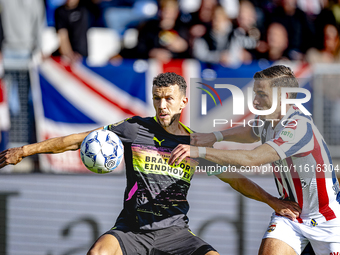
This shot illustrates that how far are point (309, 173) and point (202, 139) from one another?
125 centimetres

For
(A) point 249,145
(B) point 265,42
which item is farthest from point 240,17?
(A) point 249,145

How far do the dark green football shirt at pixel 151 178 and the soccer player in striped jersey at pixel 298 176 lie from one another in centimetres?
59

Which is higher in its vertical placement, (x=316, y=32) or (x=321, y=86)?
(x=316, y=32)

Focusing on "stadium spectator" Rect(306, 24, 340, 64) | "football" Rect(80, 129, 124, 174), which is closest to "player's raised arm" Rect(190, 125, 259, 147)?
"football" Rect(80, 129, 124, 174)

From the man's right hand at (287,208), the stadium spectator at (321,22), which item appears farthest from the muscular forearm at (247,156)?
the stadium spectator at (321,22)

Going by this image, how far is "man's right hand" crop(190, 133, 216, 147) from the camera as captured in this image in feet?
15.2

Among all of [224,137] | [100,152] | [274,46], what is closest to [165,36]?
[274,46]

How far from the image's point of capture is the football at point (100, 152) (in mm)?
4117

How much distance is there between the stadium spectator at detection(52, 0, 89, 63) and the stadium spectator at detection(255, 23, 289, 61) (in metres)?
3.17

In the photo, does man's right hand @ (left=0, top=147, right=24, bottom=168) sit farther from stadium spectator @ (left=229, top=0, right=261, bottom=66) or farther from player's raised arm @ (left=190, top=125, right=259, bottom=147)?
stadium spectator @ (left=229, top=0, right=261, bottom=66)

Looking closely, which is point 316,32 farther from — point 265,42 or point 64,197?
point 64,197

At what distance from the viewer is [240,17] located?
7.53 meters

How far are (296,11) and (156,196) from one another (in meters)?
5.06

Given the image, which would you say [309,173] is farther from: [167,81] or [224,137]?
[167,81]
